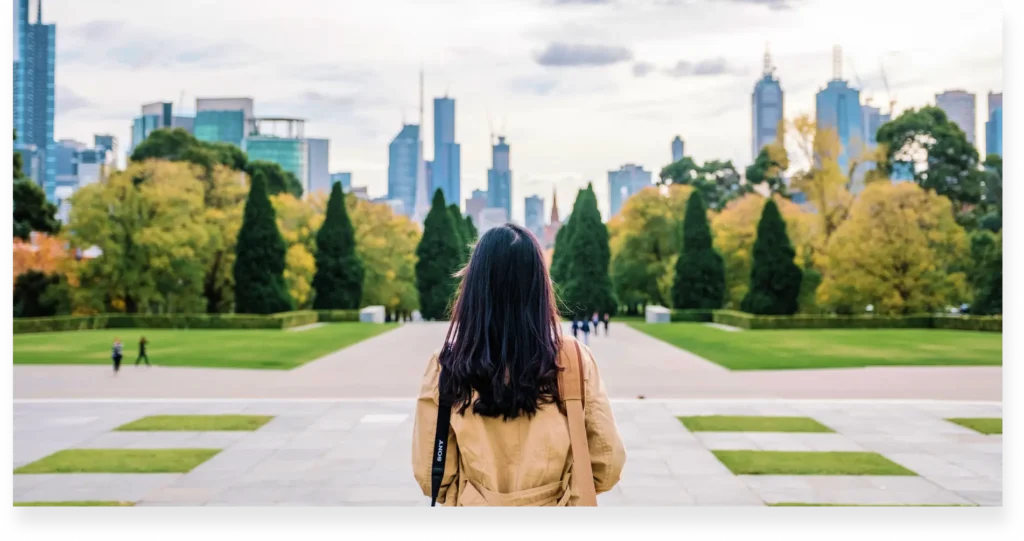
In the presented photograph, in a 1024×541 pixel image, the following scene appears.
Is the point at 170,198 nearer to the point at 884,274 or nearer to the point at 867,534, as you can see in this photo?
the point at 884,274

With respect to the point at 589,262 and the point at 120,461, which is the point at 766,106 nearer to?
the point at 589,262

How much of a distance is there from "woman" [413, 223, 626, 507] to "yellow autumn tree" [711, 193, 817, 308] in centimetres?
4069

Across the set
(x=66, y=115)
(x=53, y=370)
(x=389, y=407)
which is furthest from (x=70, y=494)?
(x=66, y=115)

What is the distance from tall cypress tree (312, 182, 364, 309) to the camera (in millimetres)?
46062

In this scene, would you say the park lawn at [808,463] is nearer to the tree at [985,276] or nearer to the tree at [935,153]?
the tree at [985,276]

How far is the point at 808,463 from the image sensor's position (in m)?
8.69

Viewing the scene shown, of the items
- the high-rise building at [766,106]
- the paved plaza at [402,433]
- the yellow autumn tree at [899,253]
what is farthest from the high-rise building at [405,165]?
the high-rise building at [766,106]

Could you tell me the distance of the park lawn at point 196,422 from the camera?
1093 centimetres

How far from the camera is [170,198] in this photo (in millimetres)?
36156

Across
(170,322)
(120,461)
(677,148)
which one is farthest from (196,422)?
(677,148)

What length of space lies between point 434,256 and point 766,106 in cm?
2347

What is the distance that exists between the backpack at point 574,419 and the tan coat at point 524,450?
22 mm

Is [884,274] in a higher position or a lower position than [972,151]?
lower

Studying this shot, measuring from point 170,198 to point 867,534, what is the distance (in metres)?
35.1
